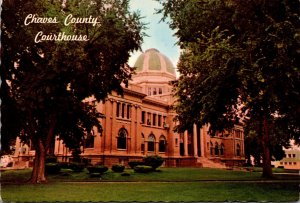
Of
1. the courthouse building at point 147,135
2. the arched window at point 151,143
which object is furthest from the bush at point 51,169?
the arched window at point 151,143

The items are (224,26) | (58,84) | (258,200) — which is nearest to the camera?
(258,200)

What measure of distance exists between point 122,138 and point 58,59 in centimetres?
2776

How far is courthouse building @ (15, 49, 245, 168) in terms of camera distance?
41.8m

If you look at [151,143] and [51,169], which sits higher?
[151,143]

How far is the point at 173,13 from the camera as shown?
1931 cm

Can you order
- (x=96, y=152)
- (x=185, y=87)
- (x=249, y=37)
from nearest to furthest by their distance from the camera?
(x=249, y=37)
(x=185, y=87)
(x=96, y=152)

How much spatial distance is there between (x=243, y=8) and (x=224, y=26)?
225 cm

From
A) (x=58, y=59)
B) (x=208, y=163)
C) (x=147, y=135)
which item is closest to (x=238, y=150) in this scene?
(x=208, y=163)

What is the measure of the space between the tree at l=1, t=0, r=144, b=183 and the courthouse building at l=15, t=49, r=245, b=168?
13312mm

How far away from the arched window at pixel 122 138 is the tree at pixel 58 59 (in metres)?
21.2

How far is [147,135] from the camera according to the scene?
5000 centimetres

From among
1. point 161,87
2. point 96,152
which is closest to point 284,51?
point 96,152

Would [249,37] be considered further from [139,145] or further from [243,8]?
[139,145]

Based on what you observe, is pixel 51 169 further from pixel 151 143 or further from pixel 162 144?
pixel 162 144
